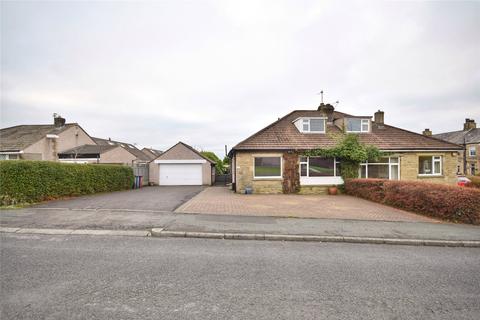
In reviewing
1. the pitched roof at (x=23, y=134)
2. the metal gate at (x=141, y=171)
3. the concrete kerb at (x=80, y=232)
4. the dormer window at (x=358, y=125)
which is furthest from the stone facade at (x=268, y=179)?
the pitched roof at (x=23, y=134)

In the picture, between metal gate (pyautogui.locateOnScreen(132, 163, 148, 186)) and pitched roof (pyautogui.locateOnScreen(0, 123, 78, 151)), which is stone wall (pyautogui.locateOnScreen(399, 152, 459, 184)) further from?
pitched roof (pyautogui.locateOnScreen(0, 123, 78, 151))

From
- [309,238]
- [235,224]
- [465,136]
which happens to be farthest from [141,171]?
[465,136]

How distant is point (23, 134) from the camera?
84.8ft

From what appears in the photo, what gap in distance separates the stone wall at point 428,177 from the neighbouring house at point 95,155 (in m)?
27.5

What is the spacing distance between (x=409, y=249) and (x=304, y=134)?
12.3 metres

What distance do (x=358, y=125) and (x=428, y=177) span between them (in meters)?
6.08

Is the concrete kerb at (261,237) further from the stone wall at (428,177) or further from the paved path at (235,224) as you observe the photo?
the stone wall at (428,177)

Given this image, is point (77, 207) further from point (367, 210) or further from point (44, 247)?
point (367, 210)

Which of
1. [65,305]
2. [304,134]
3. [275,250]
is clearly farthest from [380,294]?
[304,134]

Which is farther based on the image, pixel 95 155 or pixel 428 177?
pixel 95 155

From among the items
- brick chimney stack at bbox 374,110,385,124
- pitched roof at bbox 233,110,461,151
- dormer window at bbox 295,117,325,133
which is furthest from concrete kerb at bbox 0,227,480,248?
brick chimney stack at bbox 374,110,385,124

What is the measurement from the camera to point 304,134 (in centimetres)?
1731

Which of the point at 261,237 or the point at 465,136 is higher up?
the point at 465,136

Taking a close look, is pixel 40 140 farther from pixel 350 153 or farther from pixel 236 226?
pixel 350 153
